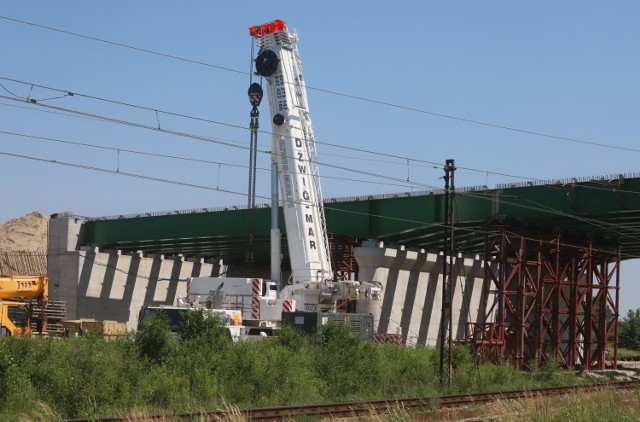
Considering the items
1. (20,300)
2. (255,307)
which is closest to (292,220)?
(255,307)

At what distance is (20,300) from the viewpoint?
41.3 meters

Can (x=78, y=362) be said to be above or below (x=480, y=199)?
below

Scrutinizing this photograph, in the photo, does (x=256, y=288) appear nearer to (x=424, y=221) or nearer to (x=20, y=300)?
(x=20, y=300)

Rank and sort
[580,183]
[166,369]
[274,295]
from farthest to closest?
[580,183] < [274,295] < [166,369]

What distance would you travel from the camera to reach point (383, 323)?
191 feet

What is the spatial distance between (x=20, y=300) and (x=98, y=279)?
25.6m

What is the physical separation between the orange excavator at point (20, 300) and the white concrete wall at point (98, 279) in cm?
2106

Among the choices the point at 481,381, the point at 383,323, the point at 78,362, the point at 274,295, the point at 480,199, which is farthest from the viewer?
the point at 383,323

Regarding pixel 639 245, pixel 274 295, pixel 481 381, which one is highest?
pixel 639 245

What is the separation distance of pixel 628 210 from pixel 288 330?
58.5ft

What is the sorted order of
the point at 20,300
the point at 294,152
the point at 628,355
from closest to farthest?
the point at 20,300 < the point at 294,152 < the point at 628,355

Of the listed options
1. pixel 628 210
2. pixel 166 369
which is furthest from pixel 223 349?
pixel 628 210

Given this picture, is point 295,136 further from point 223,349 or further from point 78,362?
point 78,362

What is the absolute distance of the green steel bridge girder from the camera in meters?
47.6
